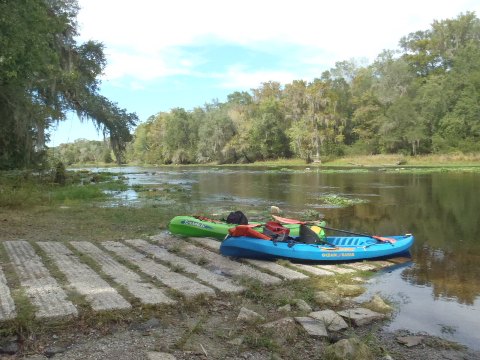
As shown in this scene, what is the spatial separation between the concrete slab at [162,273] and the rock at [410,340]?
222cm

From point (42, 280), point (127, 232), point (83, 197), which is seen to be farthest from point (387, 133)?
point (42, 280)

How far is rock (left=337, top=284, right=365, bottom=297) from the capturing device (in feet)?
19.7

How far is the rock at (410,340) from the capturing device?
14.3 ft

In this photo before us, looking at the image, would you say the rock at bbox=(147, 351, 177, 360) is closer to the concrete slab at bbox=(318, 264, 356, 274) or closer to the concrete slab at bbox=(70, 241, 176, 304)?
the concrete slab at bbox=(70, 241, 176, 304)

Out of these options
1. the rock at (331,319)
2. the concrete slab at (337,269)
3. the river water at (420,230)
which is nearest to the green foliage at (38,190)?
the river water at (420,230)

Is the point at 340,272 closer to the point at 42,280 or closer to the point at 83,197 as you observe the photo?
the point at 42,280

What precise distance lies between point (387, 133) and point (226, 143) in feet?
91.1

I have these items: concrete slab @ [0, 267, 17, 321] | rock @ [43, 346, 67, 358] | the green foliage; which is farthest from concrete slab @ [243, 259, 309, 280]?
the green foliage

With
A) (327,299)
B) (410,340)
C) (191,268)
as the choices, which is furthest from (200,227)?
(410,340)

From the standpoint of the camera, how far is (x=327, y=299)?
17.9ft

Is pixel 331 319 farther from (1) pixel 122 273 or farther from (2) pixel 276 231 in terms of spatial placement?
(2) pixel 276 231

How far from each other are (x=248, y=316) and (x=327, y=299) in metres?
1.36

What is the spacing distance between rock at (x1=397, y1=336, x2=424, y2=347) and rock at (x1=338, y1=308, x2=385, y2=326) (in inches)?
18.2

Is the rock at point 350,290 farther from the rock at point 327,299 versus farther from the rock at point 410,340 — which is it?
the rock at point 410,340
